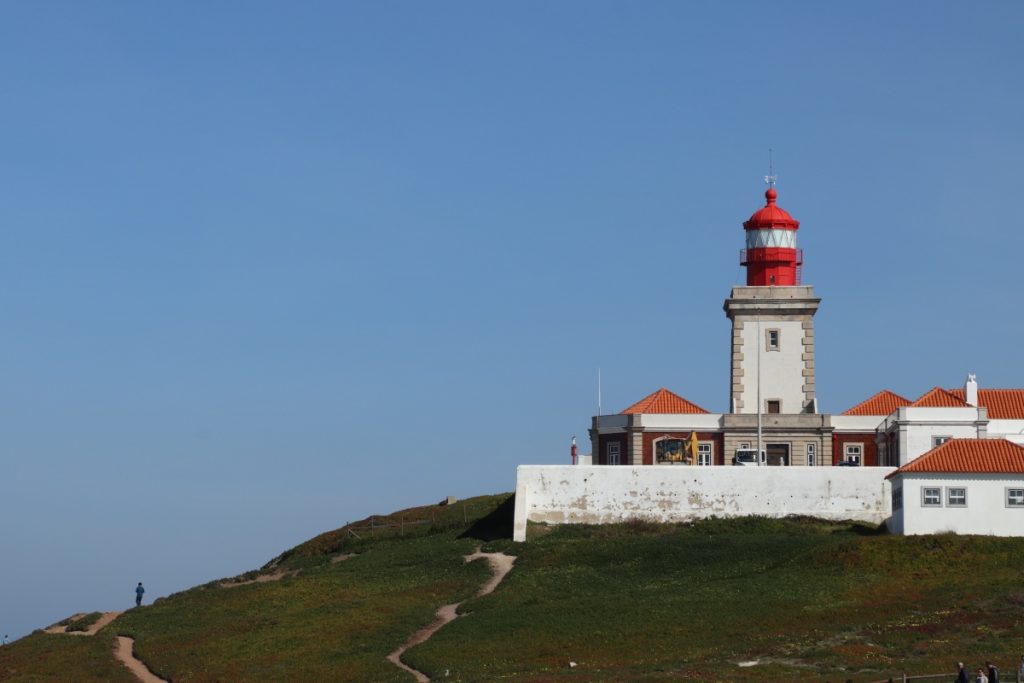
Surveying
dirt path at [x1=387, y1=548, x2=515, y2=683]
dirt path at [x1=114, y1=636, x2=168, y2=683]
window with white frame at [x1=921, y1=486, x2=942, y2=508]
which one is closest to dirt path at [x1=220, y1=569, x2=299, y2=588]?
dirt path at [x1=387, y1=548, x2=515, y2=683]

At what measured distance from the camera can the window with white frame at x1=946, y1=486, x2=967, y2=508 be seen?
67000mm

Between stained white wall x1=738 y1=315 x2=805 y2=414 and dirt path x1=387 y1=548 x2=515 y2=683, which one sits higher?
stained white wall x1=738 y1=315 x2=805 y2=414

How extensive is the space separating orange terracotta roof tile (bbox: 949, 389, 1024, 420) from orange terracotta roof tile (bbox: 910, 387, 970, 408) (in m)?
0.73

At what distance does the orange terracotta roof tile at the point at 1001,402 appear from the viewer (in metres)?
81.8

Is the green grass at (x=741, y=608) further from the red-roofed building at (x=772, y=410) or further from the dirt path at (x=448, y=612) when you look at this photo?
the red-roofed building at (x=772, y=410)

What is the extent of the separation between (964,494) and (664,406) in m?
19.6

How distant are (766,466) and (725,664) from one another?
25959 mm

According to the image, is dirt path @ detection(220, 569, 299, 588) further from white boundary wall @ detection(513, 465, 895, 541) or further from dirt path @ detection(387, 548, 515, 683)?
white boundary wall @ detection(513, 465, 895, 541)

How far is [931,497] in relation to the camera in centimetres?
6744

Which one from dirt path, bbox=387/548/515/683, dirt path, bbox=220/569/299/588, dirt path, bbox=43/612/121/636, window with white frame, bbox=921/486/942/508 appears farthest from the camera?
dirt path, bbox=220/569/299/588

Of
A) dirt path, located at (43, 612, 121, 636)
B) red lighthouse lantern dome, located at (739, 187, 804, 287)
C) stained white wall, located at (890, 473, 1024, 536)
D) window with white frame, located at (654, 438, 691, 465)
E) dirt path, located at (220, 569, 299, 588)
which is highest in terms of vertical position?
red lighthouse lantern dome, located at (739, 187, 804, 287)

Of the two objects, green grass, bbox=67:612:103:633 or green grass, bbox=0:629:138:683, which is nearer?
green grass, bbox=0:629:138:683

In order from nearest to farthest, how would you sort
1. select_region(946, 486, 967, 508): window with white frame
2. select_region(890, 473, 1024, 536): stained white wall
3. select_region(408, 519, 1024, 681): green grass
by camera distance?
select_region(408, 519, 1024, 681): green grass, select_region(890, 473, 1024, 536): stained white wall, select_region(946, 486, 967, 508): window with white frame

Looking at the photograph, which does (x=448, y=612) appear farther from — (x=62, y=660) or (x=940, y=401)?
(x=940, y=401)
